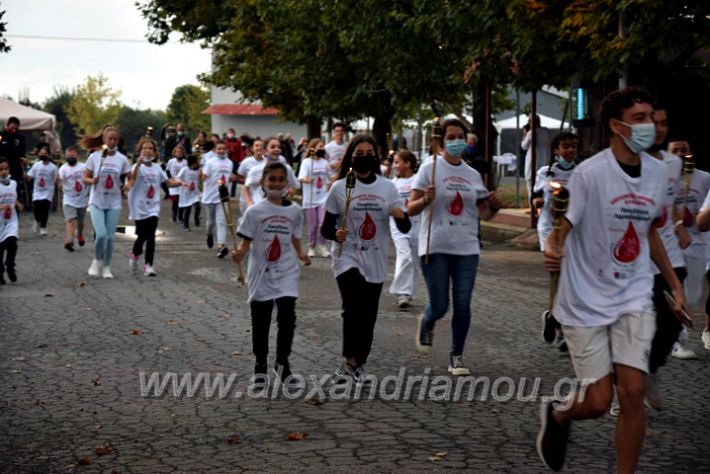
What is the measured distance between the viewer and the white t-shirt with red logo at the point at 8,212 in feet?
51.0

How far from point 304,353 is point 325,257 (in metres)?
8.79

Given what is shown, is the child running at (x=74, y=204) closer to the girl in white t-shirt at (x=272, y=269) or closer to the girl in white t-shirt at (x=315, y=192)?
the girl in white t-shirt at (x=315, y=192)

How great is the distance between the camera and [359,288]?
8.85 metres

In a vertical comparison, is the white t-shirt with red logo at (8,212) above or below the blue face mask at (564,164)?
below

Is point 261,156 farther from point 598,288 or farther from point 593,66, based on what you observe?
point 598,288

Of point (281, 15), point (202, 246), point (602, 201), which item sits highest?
point (281, 15)

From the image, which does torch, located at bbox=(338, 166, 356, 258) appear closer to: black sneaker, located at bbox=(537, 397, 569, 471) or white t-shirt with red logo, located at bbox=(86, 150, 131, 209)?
black sneaker, located at bbox=(537, 397, 569, 471)

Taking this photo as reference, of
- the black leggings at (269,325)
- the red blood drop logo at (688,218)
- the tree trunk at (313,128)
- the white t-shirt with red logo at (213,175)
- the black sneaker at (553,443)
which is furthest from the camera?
the tree trunk at (313,128)

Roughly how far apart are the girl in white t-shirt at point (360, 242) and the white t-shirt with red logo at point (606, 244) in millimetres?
2947

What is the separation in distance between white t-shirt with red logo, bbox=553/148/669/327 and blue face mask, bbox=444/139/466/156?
130 inches

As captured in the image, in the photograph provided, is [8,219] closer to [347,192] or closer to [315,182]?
[315,182]

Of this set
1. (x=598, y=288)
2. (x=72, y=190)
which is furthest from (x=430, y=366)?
(x=72, y=190)

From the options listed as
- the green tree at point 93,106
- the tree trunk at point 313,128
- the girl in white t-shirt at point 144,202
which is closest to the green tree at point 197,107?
the green tree at point 93,106

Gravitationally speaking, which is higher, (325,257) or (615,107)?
(615,107)
